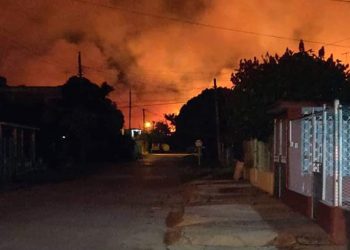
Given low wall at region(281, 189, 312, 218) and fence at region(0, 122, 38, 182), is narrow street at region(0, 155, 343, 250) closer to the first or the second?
low wall at region(281, 189, 312, 218)

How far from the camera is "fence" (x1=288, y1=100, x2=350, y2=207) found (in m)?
11.1

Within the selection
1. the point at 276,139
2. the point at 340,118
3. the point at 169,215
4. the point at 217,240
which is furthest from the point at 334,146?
the point at 276,139

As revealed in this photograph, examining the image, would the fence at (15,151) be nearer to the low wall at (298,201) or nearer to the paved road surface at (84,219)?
the paved road surface at (84,219)

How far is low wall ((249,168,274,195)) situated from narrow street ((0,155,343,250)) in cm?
40

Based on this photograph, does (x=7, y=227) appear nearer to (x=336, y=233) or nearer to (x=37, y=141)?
(x=336, y=233)

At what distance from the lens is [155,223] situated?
15492mm

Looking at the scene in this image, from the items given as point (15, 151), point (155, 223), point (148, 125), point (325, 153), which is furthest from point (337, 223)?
point (148, 125)

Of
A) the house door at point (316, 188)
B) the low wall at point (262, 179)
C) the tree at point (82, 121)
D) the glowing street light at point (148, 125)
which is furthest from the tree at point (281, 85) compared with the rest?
the glowing street light at point (148, 125)

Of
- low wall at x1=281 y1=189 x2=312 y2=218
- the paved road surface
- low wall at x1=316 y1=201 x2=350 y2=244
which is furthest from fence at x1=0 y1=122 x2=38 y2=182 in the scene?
low wall at x1=316 y1=201 x2=350 y2=244

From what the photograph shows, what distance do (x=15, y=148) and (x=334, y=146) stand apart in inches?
1103

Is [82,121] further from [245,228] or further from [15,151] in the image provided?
[245,228]

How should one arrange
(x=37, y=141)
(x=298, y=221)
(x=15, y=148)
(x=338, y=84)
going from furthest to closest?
(x=37, y=141), (x=15, y=148), (x=338, y=84), (x=298, y=221)

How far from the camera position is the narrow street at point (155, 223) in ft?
39.5

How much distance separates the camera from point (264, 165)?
2473 cm
